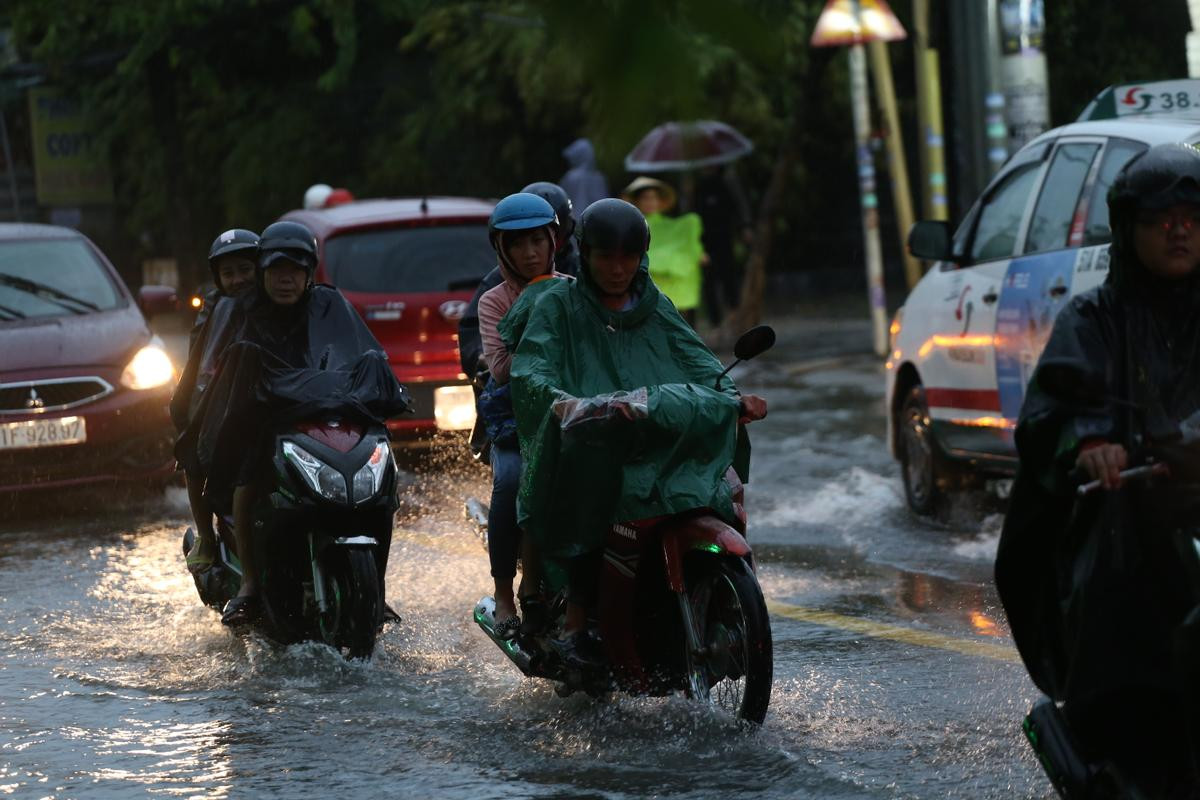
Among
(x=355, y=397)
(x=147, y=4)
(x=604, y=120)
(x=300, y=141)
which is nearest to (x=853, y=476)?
(x=355, y=397)

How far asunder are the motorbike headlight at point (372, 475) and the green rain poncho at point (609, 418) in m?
1.01

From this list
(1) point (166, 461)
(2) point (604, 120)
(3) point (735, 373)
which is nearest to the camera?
(2) point (604, 120)

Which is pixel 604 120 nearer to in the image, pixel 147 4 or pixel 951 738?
pixel 147 4

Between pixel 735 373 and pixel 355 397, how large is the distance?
10.9 metres

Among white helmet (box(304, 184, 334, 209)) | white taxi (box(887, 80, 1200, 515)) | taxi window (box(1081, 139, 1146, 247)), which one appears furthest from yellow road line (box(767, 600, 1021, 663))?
white helmet (box(304, 184, 334, 209))

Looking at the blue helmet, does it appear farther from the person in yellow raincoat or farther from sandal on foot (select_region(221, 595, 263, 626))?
the person in yellow raincoat

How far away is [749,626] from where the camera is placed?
5.52m

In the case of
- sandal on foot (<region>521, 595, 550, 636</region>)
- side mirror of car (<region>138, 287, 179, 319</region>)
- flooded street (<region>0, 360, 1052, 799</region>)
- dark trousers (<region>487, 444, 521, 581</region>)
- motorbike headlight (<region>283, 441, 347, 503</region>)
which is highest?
side mirror of car (<region>138, 287, 179, 319</region>)

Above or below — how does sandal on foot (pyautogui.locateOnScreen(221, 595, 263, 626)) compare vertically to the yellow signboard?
below

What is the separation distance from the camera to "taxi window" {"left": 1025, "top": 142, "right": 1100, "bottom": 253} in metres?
8.92

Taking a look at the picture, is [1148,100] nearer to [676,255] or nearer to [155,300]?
[155,300]

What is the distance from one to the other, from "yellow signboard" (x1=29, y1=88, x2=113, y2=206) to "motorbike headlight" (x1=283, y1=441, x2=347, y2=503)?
92.8 ft

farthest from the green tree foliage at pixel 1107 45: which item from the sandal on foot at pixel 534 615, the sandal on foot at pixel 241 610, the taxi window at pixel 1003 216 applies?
the sandal on foot at pixel 241 610

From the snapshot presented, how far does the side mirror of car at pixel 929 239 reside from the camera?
9.49 meters
